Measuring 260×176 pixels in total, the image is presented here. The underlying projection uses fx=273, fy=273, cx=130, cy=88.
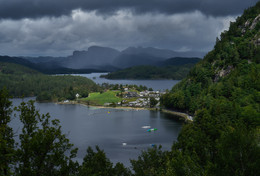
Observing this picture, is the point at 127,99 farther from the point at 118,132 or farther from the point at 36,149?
the point at 36,149

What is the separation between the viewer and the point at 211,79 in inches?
4126

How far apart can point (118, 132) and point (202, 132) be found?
131ft

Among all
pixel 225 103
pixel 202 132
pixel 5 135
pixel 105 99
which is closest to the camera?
pixel 5 135

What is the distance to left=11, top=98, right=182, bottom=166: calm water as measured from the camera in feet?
195

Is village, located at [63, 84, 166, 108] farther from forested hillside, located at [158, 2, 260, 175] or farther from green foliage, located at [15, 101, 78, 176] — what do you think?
green foliage, located at [15, 101, 78, 176]

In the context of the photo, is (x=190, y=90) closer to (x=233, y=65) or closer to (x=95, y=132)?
(x=233, y=65)

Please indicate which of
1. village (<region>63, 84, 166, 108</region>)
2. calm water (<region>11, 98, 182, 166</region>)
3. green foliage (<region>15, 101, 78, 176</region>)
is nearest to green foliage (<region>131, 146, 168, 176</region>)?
green foliage (<region>15, 101, 78, 176</region>)

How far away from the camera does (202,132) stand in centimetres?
4256

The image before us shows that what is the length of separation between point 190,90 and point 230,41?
27878mm

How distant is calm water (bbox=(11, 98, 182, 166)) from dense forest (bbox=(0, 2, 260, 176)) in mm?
6514

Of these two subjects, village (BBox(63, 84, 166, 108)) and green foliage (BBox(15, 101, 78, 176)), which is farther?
village (BBox(63, 84, 166, 108))

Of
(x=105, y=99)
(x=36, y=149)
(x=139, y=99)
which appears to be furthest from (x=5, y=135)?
(x=105, y=99)

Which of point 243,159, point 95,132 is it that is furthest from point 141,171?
point 95,132

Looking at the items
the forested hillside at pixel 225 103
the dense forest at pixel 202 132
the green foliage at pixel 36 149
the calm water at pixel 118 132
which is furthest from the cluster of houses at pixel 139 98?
the green foliage at pixel 36 149
